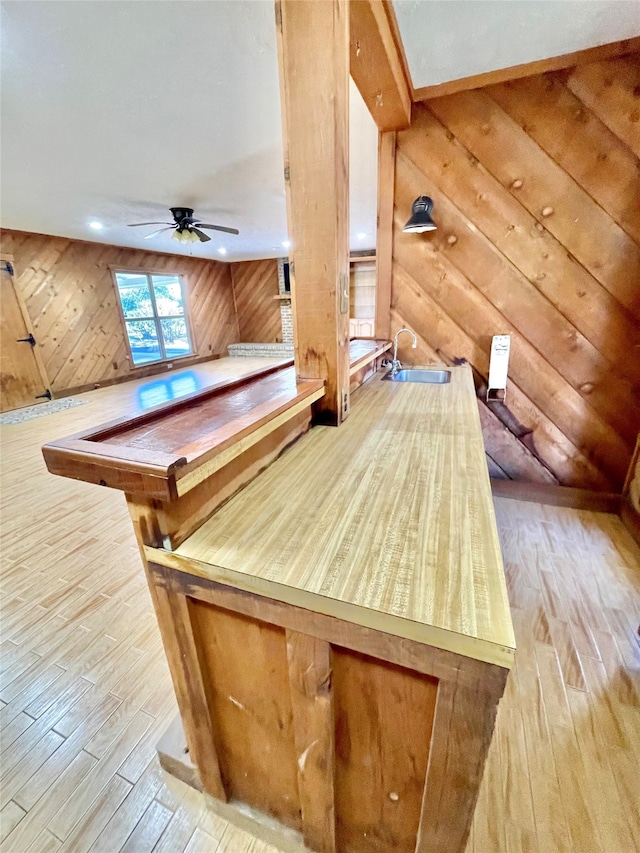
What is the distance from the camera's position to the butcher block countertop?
58 centimetres

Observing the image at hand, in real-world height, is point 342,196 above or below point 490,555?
above

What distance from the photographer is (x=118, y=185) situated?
→ 347cm

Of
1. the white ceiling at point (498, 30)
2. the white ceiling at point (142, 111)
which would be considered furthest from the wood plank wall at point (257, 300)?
the white ceiling at point (498, 30)

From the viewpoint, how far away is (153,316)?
7.36 m

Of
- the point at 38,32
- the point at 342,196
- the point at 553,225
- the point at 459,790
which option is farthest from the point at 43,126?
the point at 459,790

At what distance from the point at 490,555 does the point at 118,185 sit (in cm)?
453

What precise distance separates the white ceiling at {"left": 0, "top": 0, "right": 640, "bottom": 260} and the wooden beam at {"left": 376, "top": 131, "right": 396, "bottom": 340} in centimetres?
26

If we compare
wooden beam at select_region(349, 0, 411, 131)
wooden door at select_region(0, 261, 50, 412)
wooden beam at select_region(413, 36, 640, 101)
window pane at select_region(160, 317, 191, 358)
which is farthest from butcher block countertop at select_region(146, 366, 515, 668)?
window pane at select_region(160, 317, 191, 358)

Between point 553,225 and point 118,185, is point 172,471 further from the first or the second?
point 118,185

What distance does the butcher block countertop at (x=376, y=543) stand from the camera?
0.58 meters

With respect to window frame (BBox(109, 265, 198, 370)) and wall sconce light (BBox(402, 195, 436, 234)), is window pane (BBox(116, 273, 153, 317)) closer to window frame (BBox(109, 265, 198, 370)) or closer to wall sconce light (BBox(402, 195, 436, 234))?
window frame (BBox(109, 265, 198, 370))

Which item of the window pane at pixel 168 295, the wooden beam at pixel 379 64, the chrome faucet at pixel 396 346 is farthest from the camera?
the window pane at pixel 168 295

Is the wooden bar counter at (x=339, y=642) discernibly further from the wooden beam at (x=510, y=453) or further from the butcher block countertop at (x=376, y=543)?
the wooden beam at (x=510, y=453)

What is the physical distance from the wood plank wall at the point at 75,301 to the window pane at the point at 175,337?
0.61 m
